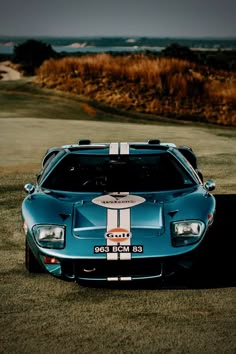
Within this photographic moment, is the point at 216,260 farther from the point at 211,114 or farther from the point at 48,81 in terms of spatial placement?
the point at 48,81

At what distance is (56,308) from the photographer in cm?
559

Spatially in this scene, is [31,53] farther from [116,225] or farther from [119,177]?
[116,225]

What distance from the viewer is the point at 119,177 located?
23.8ft

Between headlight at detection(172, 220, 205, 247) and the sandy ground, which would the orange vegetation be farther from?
the sandy ground

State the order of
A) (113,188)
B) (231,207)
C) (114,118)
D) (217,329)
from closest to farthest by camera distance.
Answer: (217,329)
(113,188)
(231,207)
(114,118)

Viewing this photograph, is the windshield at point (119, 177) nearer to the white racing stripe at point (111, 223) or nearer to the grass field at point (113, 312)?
the white racing stripe at point (111, 223)

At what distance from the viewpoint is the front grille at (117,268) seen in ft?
19.2

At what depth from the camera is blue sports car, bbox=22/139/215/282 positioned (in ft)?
19.3

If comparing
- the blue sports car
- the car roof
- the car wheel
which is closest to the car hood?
the blue sports car

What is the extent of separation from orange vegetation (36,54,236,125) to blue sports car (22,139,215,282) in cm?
2045

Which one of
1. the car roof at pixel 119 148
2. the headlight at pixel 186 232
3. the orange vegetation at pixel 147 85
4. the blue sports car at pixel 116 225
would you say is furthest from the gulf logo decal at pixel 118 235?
the orange vegetation at pixel 147 85

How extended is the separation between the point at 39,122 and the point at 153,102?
798 centimetres

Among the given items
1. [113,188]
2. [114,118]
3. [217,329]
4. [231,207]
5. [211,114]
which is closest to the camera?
[217,329]

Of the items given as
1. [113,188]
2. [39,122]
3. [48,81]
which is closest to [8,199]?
[113,188]
